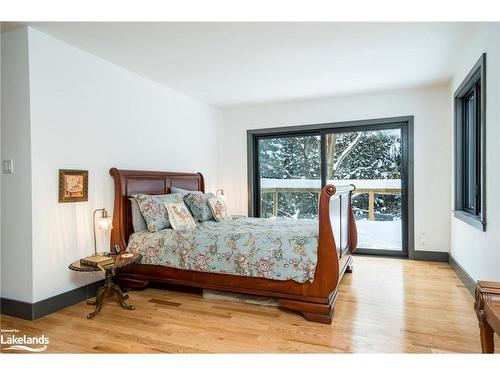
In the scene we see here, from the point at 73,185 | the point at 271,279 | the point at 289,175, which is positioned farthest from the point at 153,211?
the point at 289,175

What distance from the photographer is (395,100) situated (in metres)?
4.29

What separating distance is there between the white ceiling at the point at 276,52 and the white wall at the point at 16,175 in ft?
1.18

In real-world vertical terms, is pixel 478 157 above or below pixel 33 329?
above

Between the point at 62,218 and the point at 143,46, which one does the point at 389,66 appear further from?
the point at 62,218

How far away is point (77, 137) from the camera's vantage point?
9.34 ft

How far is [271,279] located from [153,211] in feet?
4.68

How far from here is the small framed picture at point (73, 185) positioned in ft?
8.80

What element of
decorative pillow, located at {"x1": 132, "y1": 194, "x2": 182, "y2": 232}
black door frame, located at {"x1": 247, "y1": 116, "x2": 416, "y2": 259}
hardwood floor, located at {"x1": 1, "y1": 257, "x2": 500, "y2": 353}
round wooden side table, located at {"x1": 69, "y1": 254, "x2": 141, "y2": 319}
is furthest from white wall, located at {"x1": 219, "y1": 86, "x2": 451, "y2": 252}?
round wooden side table, located at {"x1": 69, "y1": 254, "x2": 141, "y2": 319}

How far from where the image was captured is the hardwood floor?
2.01 metres

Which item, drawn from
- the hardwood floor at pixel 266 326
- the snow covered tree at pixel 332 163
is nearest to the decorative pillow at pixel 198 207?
the hardwood floor at pixel 266 326

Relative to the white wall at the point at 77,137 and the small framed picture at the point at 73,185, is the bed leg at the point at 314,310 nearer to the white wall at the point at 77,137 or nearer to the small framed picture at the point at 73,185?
the white wall at the point at 77,137

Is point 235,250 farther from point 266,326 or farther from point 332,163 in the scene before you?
point 332,163
